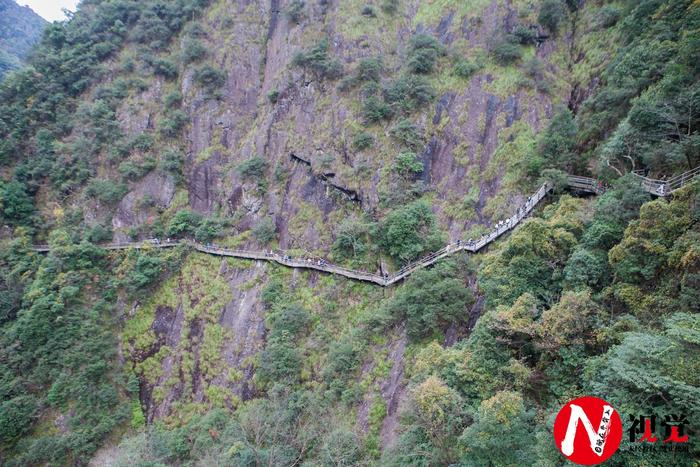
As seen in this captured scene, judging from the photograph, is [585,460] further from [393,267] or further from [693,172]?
[393,267]

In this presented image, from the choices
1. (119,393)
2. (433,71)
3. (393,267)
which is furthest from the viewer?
(433,71)

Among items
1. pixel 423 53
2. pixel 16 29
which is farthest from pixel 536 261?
pixel 16 29

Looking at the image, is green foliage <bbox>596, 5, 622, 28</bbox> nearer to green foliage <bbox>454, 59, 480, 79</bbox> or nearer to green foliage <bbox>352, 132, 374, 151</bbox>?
green foliage <bbox>454, 59, 480, 79</bbox>

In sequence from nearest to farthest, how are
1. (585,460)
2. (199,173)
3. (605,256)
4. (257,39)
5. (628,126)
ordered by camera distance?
(585,460), (605,256), (628,126), (199,173), (257,39)

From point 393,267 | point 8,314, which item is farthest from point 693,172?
point 8,314

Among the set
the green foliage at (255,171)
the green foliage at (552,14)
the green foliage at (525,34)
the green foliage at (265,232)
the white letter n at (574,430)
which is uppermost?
the green foliage at (552,14)

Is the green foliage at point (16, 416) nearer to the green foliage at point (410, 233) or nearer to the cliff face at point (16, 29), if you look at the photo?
the green foliage at point (410, 233)

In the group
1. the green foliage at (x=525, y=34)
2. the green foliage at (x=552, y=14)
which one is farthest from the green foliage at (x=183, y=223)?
the green foliage at (x=552, y=14)
